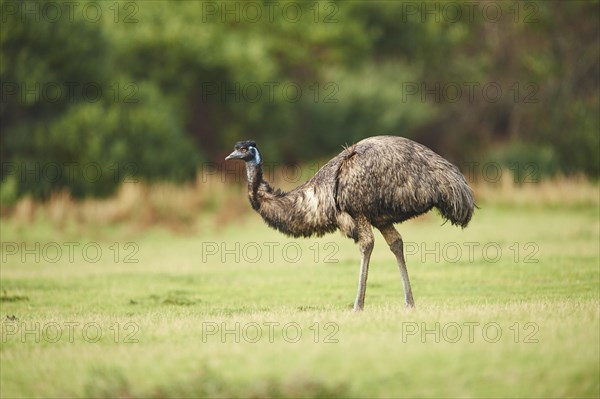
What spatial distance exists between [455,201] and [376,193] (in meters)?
1.05

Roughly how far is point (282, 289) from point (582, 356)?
8.63 m

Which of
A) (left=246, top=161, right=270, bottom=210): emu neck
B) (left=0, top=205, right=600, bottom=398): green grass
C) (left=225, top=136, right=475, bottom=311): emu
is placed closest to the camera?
(left=0, top=205, right=600, bottom=398): green grass

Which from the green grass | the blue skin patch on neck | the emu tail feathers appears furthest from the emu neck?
the emu tail feathers

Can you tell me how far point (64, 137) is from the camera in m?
36.8

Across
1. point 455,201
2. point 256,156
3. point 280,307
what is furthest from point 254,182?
point 455,201

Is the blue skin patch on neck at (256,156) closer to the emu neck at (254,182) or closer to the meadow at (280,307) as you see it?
the emu neck at (254,182)

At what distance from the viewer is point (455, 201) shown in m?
14.2

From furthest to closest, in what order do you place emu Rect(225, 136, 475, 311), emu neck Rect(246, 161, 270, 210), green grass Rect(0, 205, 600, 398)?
emu neck Rect(246, 161, 270, 210), emu Rect(225, 136, 475, 311), green grass Rect(0, 205, 600, 398)

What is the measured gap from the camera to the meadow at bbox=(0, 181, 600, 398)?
10.5 meters

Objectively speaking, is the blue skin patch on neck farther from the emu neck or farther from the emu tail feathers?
→ the emu tail feathers

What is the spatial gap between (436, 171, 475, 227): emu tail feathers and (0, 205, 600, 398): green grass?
1236 millimetres

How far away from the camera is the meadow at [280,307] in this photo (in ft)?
34.4

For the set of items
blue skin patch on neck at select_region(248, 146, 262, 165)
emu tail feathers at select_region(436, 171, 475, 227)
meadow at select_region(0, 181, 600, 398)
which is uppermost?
blue skin patch on neck at select_region(248, 146, 262, 165)

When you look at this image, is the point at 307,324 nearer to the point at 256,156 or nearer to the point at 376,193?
the point at 376,193
